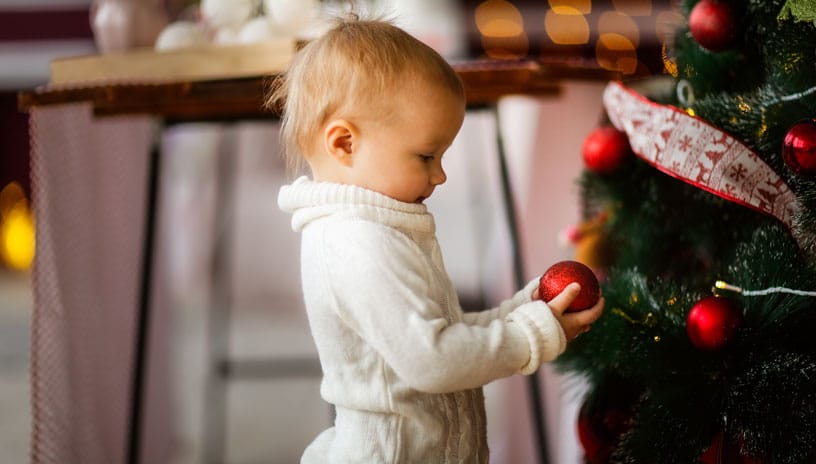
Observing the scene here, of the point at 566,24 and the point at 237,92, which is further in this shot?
the point at 566,24

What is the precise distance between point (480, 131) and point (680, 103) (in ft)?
5.64

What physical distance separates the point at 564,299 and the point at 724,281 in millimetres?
189

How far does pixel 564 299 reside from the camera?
1.99 feet

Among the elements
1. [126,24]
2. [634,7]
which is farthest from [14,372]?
[634,7]

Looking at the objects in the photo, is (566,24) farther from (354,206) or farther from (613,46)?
(354,206)

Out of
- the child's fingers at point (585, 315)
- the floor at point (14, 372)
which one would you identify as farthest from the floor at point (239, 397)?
the child's fingers at point (585, 315)

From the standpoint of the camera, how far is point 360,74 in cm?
61

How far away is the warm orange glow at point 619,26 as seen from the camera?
362cm

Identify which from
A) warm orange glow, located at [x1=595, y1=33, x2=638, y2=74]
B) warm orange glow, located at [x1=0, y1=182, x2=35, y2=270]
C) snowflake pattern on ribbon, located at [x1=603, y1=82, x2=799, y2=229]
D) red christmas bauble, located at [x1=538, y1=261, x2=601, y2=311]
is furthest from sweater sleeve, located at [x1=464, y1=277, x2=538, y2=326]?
warm orange glow, located at [x1=0, y1=182, x2=35, y2=270]

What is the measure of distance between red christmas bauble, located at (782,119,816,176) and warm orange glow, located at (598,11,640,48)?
3.17 m

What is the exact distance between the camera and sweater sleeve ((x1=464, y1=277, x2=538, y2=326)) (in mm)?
686

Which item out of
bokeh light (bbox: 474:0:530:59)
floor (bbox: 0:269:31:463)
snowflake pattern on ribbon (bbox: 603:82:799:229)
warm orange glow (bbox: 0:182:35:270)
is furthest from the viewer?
bokeh light (bbox: 474:0:530:59)

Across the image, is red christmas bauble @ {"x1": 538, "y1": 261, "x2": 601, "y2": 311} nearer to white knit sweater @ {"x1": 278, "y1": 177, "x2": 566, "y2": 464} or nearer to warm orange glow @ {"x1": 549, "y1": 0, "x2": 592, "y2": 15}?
white knit sweater @ {"x1": 278, "y1": 177, "x2": 566, "y2": 464}

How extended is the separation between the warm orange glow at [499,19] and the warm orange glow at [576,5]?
160 millimetres
